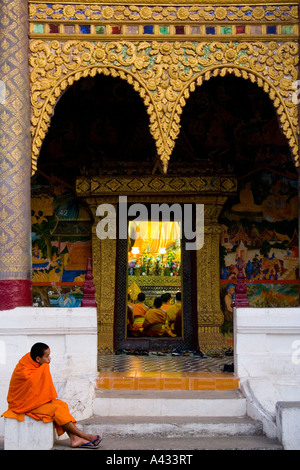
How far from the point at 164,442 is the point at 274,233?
4853 millimetres

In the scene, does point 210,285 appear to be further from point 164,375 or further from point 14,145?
point 14,145

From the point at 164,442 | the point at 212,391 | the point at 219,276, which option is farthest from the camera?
the point at 219,276

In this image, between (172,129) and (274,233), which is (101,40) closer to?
(172,129)

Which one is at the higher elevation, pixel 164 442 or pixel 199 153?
pixel 199 153

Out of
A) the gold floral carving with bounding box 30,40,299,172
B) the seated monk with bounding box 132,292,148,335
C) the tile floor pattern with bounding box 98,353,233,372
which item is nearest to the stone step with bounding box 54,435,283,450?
the tile floor pattern with bounding box 98,353,233,372

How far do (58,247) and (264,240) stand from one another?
10.3ft

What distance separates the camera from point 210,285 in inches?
369

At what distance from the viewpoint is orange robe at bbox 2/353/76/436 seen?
521 cm

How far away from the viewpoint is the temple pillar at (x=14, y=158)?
684 cm

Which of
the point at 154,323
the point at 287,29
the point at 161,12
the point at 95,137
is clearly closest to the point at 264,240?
the point at 154,323

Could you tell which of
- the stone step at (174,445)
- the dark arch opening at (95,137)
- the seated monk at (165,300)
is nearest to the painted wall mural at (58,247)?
the dark arch opening at (95,137)
